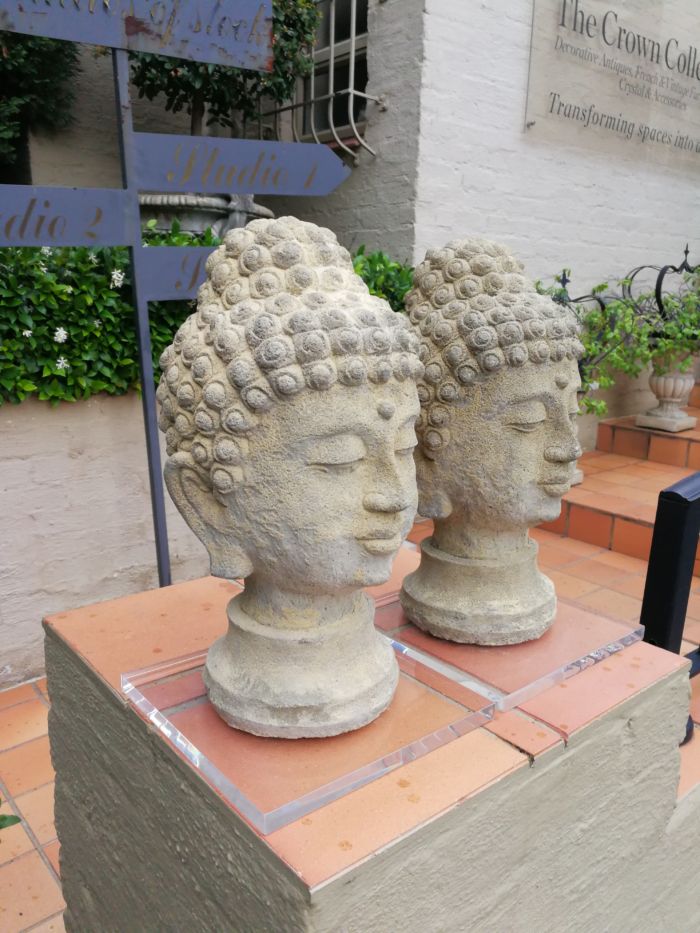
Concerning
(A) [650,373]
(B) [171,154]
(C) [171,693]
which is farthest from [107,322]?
(A) [650,373]

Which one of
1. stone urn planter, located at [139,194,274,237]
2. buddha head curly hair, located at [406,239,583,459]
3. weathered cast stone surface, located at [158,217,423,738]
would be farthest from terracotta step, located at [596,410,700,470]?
weathered cast stone surface, located at [158,217,423,738]

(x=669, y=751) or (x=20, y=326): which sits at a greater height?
(x=20, y=326)

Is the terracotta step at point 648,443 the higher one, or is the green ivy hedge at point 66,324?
the green ivy hedge at point 66,324

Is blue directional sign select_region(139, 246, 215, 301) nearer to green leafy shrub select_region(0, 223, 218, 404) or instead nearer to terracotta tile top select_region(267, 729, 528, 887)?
green leafy shrub select_region(0, 223, 218, 404)

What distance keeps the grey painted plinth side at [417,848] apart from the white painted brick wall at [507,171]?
2.67m

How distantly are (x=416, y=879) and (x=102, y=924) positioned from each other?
0.83m

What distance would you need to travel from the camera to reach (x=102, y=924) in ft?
4.75

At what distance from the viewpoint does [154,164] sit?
6.98 feet

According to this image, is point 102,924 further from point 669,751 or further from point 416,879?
point 669,751

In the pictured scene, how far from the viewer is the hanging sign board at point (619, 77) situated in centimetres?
379

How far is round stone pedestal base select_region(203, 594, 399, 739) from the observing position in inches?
45.0

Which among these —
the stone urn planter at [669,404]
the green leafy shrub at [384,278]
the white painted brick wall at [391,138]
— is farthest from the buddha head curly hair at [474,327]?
the stone urn planter at [669,404]

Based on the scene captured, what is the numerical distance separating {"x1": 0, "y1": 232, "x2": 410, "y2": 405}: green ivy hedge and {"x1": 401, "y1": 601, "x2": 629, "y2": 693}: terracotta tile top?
1534 mm

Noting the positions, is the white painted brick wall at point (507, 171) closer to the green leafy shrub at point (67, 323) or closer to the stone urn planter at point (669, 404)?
the stone urn planter at point (669, 404)
